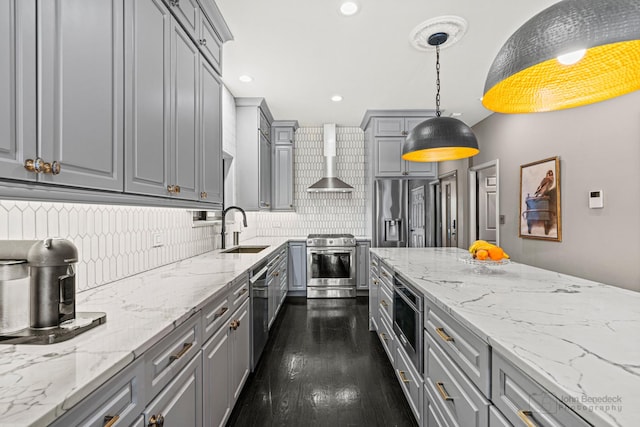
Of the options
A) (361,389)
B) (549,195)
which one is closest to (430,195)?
(549,195)

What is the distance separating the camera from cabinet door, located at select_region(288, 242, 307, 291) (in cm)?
469

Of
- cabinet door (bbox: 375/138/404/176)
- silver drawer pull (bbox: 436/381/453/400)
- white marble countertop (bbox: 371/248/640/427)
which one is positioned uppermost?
cabinet door (bbox: 375/138/404/176)

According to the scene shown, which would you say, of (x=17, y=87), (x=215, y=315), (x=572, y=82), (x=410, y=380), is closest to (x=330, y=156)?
(x=410, y=380)

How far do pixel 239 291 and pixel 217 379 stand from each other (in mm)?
548

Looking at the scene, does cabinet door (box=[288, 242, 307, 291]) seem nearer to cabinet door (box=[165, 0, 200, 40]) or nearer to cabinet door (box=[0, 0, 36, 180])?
cabinet door (box=[165, 0, 200, 40])

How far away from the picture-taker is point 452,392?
4.28 feet

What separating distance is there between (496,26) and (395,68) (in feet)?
3.12

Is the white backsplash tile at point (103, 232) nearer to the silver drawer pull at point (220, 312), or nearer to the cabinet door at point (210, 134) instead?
the cabinet door at point (210, 134)

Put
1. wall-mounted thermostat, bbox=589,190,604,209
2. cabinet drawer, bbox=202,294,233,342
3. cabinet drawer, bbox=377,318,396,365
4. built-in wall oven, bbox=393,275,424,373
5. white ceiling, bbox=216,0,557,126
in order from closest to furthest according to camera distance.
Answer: cabinet drawer, bbox=202,294,233,342 → built-in wall oven, bbox=393,275,424,373 → white ceiling, bbox=216,0,557,126 → cabinet drawer, bbox=377,318,396,365 → wall-mounted thermostat, bbox=589,190,604,209

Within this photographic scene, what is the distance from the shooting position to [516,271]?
1970 mm

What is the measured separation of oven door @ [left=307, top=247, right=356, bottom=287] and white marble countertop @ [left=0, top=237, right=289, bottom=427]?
9.70ft

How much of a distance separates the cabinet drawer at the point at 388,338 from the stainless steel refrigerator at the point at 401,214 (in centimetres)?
189

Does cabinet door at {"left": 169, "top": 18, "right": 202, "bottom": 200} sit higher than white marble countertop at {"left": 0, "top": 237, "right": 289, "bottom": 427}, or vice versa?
cabinet door at {"left": 169, "top": 18, "right": 202, "bottom": 200}

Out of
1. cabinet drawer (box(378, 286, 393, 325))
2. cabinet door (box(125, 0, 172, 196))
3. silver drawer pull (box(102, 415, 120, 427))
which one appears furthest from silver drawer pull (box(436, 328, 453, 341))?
cabinet door (box(125, 0, 172, 196))
